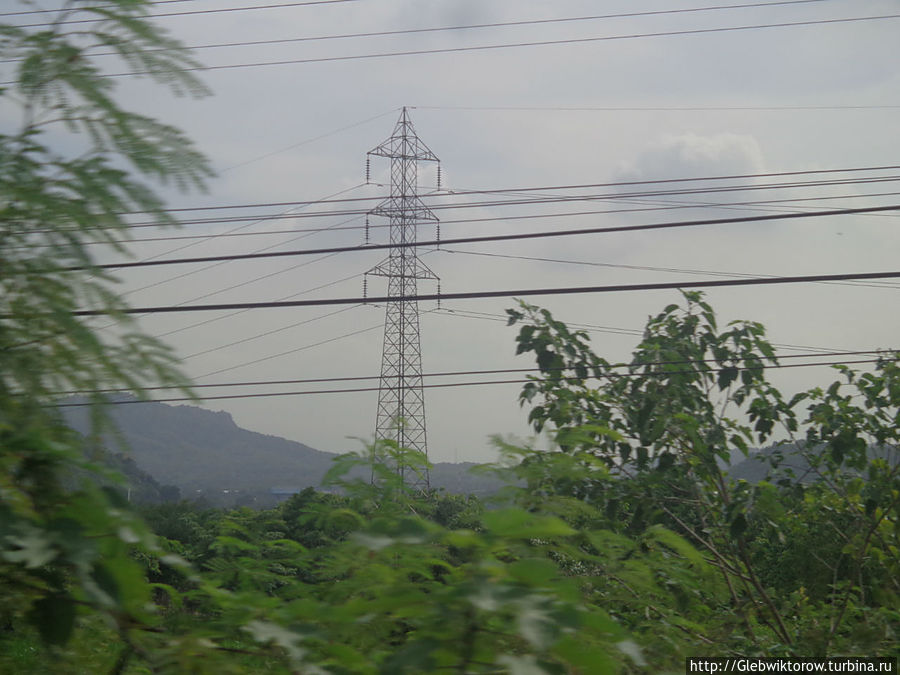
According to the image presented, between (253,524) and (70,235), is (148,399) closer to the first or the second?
(70,235)

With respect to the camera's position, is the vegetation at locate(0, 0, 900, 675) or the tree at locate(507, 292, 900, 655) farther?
the tree at locate(507, 292, 900, 655)

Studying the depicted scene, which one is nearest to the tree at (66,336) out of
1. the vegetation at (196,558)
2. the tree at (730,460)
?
the vegetation at (196,558)

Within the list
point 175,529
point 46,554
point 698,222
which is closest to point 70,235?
point 46,554

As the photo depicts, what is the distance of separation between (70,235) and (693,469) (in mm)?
4303

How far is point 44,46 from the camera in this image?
2.24 m

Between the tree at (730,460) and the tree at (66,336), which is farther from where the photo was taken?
the tree at (730,460)

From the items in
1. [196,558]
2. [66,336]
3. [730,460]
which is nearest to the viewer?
[66,336]

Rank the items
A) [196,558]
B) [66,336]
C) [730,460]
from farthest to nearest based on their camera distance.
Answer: [730,460]
[196,558]
[66,336]

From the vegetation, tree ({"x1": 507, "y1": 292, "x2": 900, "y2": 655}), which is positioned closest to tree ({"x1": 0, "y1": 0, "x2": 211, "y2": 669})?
the vegetation

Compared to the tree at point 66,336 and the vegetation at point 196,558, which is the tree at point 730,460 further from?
the tree at point 66,336

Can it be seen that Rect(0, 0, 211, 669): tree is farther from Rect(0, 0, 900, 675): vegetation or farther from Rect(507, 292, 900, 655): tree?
Rect(507, 292, 900, 655): tree

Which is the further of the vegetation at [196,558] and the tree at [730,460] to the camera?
the tree at [730,460]

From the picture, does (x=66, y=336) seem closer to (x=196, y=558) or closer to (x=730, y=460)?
(x=196, y=558)

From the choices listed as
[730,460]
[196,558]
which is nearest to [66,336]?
[196,558]
